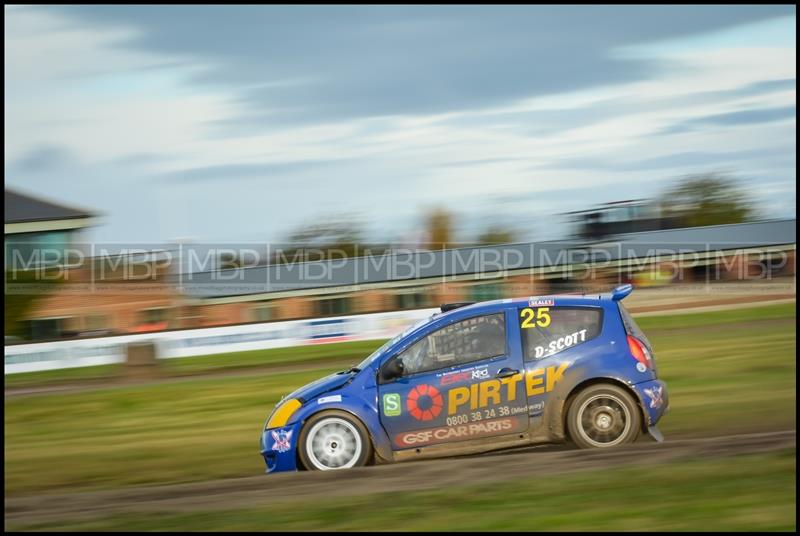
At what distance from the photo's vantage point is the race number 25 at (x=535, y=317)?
880 centimetres

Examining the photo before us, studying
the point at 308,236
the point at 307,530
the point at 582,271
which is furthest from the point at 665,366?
the point at 308,236

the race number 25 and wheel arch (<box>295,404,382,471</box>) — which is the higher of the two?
the race number 25

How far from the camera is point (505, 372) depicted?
28.4 ft

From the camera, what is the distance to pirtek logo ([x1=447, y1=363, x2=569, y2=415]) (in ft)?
28.3

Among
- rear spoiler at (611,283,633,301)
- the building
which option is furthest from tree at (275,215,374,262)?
rear spoiler at (611,283,633,301)

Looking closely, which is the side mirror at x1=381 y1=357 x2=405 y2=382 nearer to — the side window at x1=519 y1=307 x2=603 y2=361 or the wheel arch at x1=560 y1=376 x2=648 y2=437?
the side window at x1=519 y1=307 x2=603 y2=361

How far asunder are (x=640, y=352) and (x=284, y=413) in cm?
348

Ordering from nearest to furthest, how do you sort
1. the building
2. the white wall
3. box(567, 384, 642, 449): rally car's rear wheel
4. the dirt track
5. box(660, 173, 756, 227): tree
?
the dirt track, box(567, 384, 642, 449): rally car's rear wheel, the white wall, the building, box(660, 173, 756, 227): tree

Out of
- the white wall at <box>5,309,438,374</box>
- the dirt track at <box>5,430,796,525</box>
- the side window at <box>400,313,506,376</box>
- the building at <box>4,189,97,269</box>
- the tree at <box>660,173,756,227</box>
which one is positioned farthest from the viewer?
the tree at <box>660,173,756,227</box>

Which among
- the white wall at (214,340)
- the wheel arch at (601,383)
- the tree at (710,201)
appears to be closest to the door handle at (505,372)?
the wheel arch at (601,383)

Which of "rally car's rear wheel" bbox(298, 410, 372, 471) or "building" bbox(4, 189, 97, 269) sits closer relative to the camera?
"rally car's rear wheel" bbox(298, 410, 372, 471)

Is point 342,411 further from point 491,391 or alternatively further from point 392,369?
point 491,391

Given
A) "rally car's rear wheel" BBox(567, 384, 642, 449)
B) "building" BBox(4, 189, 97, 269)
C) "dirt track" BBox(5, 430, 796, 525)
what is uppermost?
"building" BBox(4, 189, 97, 269)

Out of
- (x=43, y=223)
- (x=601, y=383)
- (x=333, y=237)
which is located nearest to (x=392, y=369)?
(x=601, y=383)
